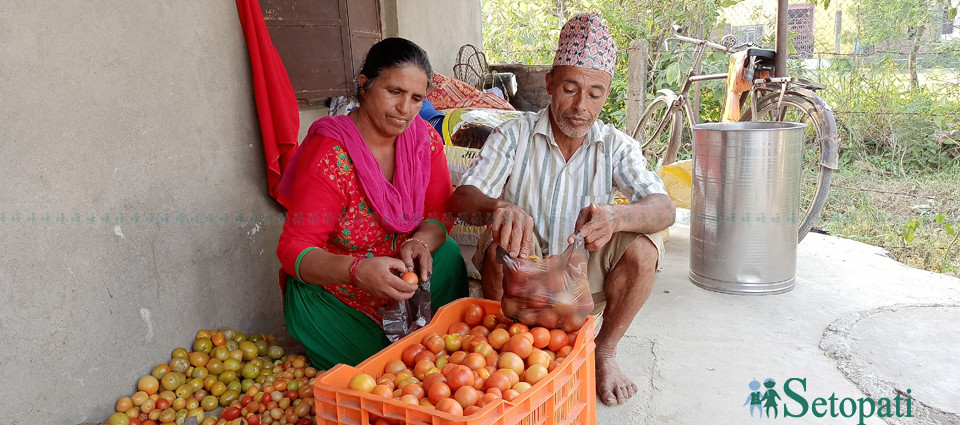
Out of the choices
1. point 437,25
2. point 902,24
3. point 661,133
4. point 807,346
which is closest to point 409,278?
point 807,346

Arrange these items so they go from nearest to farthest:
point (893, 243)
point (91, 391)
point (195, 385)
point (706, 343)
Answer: point (91, 391)
point (195, 385)
point (706, 343)
point (893, 243)

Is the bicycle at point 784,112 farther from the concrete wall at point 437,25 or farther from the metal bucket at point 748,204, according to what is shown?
the concrete wall at point 437,25

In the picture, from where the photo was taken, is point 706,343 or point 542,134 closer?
point 542,134

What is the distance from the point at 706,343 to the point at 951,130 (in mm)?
4702

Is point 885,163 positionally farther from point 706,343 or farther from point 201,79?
point 201,79

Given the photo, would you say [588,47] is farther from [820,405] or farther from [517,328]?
[820,405]

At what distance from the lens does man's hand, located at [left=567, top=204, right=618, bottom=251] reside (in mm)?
2047

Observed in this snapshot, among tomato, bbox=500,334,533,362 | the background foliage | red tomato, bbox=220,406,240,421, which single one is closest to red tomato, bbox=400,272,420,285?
tomato, bbox=500,334,533,362

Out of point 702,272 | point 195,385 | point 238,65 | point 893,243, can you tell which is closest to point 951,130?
point 893,243

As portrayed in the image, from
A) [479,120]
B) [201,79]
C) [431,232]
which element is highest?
[201,79]

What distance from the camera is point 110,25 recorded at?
84.5 inches

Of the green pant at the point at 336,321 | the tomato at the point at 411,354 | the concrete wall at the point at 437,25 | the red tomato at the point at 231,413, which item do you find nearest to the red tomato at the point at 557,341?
the tomato at the point at 411,354

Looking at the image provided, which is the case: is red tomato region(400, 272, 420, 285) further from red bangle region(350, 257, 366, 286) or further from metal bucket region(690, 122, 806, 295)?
metal bucket region(690, 122, 806, 295)

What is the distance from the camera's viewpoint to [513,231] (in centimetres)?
Answer: 203
